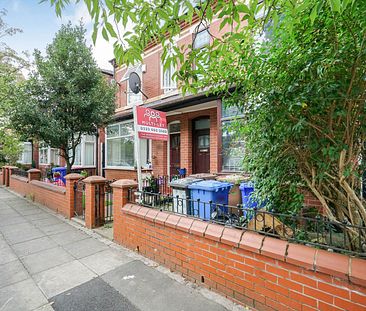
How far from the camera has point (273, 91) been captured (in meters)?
2.09

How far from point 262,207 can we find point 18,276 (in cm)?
365

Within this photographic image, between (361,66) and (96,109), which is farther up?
(96,109)

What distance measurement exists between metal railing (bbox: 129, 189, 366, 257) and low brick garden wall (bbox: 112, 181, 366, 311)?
104mm

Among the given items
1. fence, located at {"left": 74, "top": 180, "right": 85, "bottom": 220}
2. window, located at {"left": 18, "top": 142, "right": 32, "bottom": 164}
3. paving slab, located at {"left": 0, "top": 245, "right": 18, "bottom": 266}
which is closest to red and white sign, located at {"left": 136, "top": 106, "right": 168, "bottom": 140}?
fence, located at {"left": 74, "top": 180, "right": 85, "bottom": 220}

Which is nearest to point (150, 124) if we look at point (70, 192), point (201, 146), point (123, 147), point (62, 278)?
point (62, 278)

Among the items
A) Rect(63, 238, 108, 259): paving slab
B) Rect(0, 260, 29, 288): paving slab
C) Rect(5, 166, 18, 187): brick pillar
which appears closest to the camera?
Rect(0, 260, 29, 288): paving slab

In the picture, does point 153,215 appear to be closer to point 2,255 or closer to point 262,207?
point 262,207

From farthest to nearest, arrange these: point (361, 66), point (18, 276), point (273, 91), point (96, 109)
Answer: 1. point (96, 109)
2. point (18, 276)
3. point (273, 91)
4. point (361, 66)

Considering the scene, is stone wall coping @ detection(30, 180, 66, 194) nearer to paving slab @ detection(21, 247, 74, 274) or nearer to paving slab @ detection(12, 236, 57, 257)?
paving slab @ detection(12, 236, 57, 257)

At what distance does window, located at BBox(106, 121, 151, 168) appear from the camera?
31.2ft

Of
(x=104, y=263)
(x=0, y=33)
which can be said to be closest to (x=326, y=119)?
(x=104, y=263)

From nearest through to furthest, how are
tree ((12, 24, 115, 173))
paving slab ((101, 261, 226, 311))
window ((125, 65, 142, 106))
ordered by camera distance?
1. paving slab ((101, 261, 226, 311))
2. tree ((12, 24, 115, 173))
3. window ((125, 65, 142, 106))

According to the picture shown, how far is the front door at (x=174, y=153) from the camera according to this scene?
8586 millimetres

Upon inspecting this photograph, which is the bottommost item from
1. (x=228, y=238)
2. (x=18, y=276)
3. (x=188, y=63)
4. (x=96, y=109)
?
(x=18, y=276)
